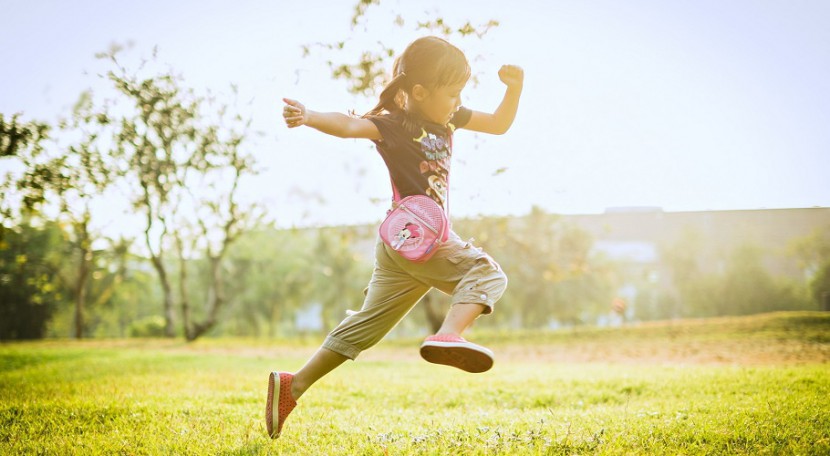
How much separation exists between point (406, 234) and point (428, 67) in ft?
2.82

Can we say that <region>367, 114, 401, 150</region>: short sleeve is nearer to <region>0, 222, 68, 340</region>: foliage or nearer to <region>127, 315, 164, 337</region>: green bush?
<region>0, 222, 68, 340</region>: foliage

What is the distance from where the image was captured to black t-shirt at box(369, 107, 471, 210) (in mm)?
3066

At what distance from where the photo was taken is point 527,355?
14680 millimetres

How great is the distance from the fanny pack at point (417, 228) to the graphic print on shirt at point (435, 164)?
10 cm

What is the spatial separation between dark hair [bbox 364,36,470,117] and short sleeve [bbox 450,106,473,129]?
15.2 inches

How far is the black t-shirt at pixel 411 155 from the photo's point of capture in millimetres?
3066

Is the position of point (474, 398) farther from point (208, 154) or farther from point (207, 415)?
point (208, 154)

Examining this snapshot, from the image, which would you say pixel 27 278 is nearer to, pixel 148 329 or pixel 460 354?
pixel 148 329

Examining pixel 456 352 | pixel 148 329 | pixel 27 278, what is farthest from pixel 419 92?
pixel 148 329

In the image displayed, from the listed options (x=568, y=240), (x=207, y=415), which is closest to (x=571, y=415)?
(x=207, y=415)

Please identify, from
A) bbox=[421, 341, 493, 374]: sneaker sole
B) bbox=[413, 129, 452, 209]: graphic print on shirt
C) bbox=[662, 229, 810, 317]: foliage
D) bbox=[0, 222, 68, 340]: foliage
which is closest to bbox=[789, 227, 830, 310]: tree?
bbox=[662, 229, 810, 317]: foliage

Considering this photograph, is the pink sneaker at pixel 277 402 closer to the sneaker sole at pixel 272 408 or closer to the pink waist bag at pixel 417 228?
the sneaker sole at pixel 272 408

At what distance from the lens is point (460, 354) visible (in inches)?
106

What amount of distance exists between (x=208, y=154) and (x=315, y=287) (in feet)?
71.6
